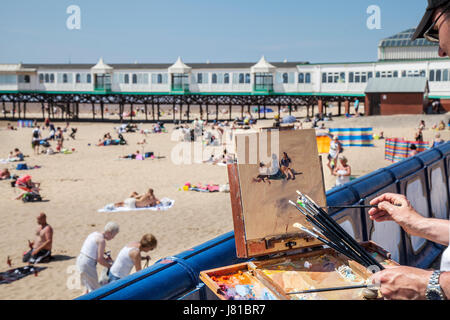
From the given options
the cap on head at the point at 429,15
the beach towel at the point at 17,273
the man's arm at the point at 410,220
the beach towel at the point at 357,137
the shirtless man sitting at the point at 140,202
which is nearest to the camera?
the cap on head at the point at 429,15

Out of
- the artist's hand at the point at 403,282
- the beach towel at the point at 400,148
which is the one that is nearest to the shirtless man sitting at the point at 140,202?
the artist's hand at the point at 403,282

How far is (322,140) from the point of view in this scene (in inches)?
1020

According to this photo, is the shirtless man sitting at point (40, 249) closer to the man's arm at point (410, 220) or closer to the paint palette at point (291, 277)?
the paint palette at point (291, 277)

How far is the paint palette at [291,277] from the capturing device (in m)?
1.91

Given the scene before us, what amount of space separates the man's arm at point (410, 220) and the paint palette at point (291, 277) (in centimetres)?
19

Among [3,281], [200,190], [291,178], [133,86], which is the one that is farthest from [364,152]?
[133,86]

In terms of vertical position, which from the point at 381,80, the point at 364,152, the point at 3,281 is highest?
the point at 381,80

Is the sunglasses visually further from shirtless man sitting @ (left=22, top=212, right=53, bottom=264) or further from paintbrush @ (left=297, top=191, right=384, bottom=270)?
shirtless man sitting @ (left=22, top=212, right=53, bottom=264)

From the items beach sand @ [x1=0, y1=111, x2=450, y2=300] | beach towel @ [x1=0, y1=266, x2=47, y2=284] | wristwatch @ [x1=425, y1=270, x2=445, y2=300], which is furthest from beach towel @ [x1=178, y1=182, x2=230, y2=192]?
wristwatch @ [x1=425, y1=270, x2=445, y2=300]

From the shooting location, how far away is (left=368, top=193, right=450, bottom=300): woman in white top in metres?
1.65

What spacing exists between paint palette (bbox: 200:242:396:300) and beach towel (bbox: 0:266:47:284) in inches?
291
